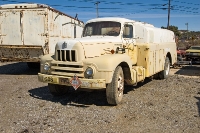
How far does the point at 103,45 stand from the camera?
6.20 m

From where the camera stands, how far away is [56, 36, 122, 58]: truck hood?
18.5 ft

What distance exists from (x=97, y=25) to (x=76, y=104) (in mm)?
2667

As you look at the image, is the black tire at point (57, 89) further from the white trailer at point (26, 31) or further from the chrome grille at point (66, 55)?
the white trailer at point (26, 31)

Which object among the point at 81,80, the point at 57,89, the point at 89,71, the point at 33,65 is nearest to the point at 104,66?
the point at 89,71

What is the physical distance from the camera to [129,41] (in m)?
7.19

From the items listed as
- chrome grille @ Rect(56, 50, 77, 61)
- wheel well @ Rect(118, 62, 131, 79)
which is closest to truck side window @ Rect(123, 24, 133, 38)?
wheel well @ Rect(118, 62, 131, 79)

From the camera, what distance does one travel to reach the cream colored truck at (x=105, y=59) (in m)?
5.49

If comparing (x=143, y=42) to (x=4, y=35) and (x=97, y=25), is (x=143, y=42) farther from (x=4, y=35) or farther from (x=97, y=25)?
(x=4, y=35)

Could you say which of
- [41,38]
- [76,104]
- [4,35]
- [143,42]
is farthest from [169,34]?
[4,35]

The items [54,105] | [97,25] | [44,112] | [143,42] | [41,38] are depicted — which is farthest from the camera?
[41,38]

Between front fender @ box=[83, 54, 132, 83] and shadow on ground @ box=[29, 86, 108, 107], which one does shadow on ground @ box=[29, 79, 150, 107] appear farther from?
front fender @ box=[83, 54, 132, 83]

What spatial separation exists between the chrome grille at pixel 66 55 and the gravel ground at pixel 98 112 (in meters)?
1.19

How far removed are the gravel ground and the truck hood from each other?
135 centimetres

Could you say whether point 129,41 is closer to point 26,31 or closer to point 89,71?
point 89,71
